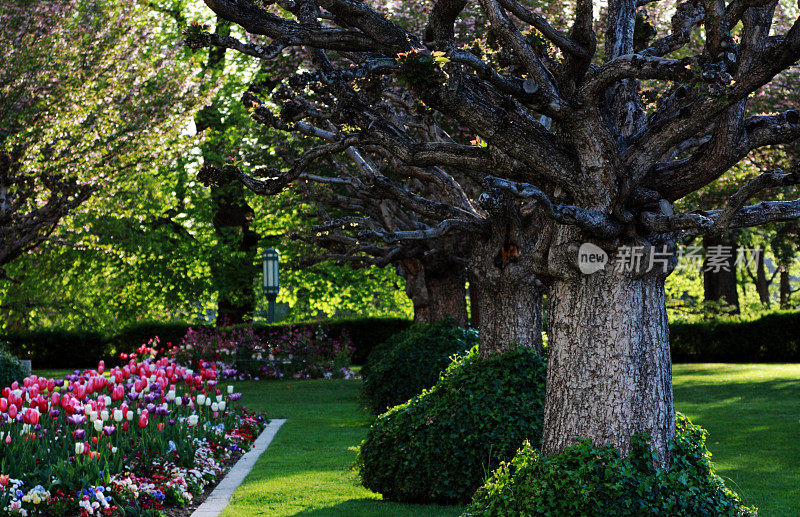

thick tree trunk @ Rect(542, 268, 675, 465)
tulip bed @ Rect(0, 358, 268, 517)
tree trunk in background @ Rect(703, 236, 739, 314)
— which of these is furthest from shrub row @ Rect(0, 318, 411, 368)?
thick tree trunk @ Rect(542, 268, 675, 465)

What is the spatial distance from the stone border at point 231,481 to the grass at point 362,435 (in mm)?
118

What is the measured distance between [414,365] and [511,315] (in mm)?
3055

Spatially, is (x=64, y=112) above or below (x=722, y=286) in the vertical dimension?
above

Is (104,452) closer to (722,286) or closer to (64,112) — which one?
(64,112)

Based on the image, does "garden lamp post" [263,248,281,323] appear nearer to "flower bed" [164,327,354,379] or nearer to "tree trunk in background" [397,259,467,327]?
"tree trunk in background" [397,259,467,327]

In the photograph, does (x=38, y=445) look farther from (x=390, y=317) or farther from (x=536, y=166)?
(x=390, y=317)

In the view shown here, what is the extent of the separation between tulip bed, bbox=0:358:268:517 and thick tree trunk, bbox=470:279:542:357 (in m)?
3.92

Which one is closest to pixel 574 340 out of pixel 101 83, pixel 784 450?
pixel 784 450

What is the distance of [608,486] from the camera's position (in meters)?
5.88

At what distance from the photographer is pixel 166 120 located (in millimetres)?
22891

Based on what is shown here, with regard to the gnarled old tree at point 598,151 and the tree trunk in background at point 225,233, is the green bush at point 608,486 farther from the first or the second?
→ the tree trunk in background at point 225,233

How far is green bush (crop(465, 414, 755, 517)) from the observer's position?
5891 mm

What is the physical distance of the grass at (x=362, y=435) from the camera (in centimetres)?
871

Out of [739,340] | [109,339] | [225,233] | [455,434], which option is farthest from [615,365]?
[109,339]
